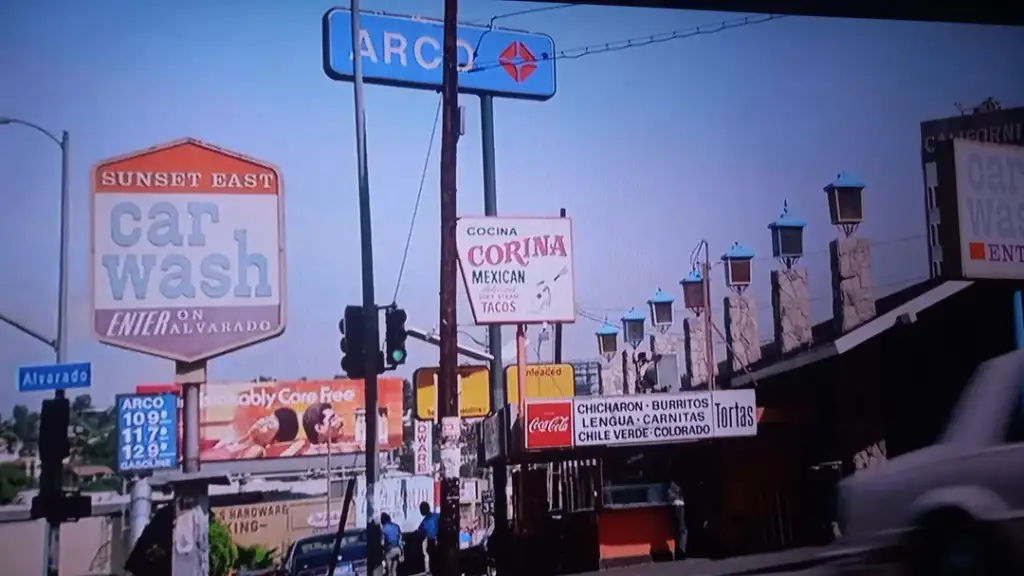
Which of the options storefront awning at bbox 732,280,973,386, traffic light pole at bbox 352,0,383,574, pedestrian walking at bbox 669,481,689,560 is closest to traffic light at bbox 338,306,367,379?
traffic light pole at bbox 352,0,383,574

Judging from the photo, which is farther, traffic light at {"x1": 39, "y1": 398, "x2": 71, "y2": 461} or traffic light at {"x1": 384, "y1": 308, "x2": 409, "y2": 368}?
traffic light at {"x1": 384, "y1": 308, "x2": 409, "y2": 368}

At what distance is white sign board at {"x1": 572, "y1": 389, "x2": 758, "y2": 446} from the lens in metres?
10.1

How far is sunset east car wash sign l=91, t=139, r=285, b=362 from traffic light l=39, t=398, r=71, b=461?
537mm

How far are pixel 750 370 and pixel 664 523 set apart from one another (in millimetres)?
1632

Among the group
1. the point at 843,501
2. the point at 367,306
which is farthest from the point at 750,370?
the point at 843,501

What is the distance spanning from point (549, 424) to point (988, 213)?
3845 millimetres

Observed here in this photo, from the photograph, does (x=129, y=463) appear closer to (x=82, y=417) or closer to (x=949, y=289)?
(x=82, y=417)

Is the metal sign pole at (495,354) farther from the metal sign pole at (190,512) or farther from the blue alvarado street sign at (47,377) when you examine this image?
the blue alvarado street sign at (47,377)

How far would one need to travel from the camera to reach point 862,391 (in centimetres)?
984

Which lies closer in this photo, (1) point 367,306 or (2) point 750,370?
(1) point 367,306

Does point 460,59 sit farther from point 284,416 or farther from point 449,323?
point 284,416

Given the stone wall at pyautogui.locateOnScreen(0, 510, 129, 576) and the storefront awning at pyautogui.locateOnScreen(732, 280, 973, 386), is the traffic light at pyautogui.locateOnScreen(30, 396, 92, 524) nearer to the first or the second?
the stone wall at pyautogui.locateOnScreen(0, 510, 129, 576)

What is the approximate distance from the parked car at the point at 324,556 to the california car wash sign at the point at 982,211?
529 centimetres

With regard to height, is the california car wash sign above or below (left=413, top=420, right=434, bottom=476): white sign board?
above
